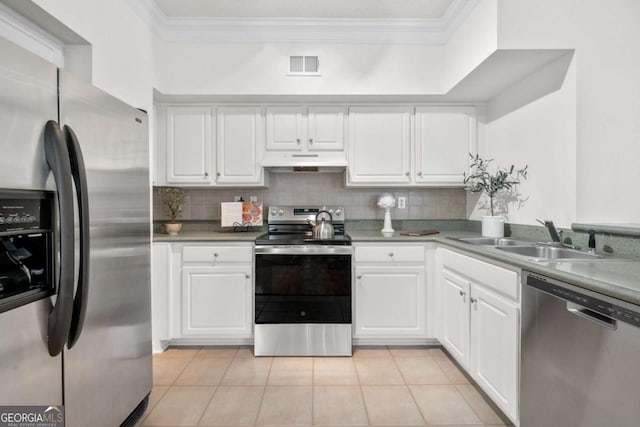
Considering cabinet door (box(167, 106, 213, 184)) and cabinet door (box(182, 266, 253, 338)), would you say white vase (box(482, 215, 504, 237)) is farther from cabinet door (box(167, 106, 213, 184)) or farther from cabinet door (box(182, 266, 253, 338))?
cabinet door (box(167, 106, 213, 184))

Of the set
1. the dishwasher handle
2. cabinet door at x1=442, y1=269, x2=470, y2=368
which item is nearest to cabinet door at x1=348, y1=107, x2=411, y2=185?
cabinet door at x1=442, y1=269, x2=470, y2=368

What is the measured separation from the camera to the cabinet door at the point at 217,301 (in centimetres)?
267

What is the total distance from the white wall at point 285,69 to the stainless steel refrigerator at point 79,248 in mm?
1213

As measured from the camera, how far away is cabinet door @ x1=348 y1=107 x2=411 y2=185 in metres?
3.00

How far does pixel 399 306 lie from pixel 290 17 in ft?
8.10

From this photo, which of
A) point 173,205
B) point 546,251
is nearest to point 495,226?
point 546,251

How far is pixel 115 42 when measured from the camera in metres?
2.16

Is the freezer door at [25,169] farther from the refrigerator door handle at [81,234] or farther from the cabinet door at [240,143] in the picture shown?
the cabinet door at [240,143]

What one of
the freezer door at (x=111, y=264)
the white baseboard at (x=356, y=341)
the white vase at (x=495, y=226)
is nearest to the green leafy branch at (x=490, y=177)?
the white vase at (x=495, y=226)

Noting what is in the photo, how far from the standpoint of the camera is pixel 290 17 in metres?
2.72

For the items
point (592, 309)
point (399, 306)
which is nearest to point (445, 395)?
point (399, 306)

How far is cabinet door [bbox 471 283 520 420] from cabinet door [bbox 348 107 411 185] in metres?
1.31

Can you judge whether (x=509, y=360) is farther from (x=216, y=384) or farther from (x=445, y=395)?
(x=216, y=384)

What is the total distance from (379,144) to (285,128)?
2.76 ft
